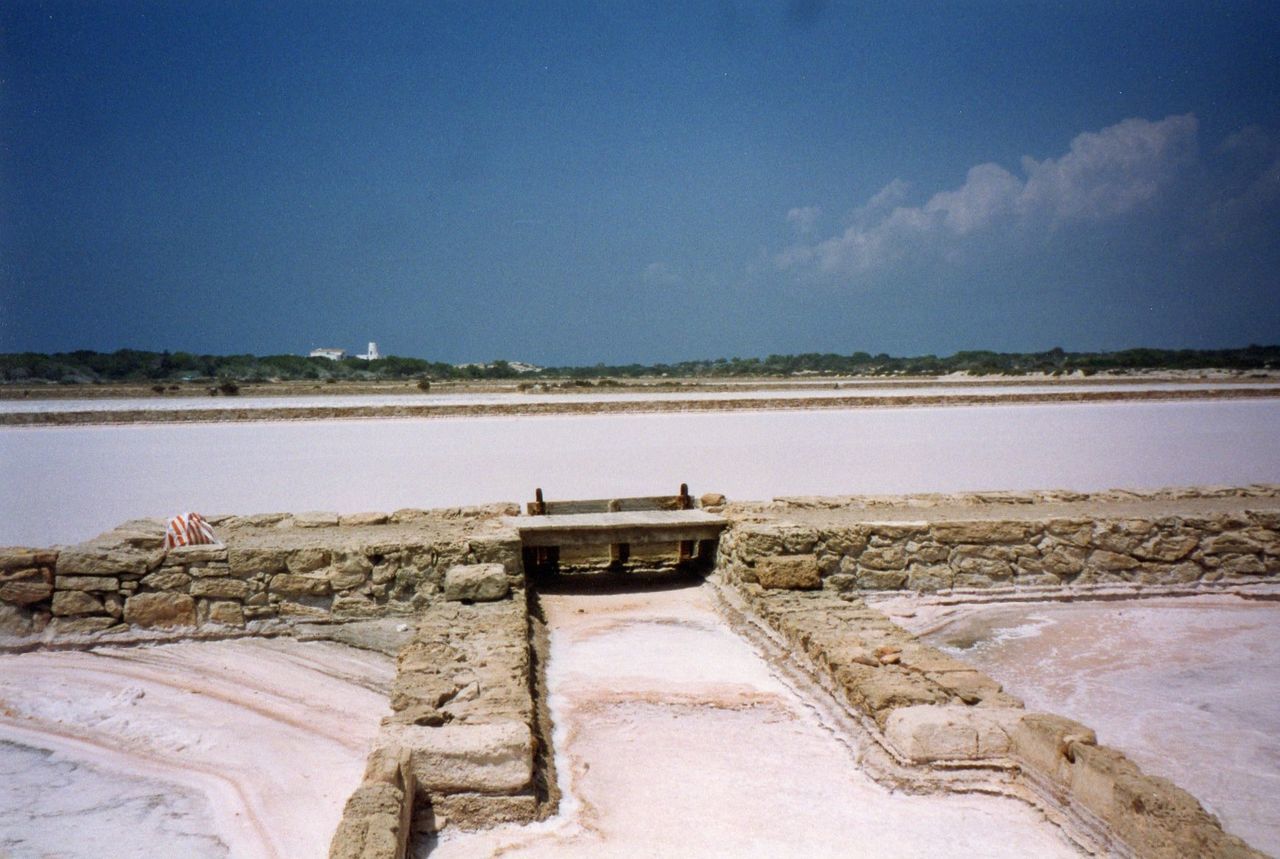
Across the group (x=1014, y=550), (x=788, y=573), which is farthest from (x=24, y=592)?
(x=1014, y=550)

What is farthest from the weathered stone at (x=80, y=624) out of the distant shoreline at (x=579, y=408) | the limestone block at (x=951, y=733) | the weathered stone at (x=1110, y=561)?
the distant shoreline at (x=579, y=408)

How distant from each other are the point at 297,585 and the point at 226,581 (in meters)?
0.47

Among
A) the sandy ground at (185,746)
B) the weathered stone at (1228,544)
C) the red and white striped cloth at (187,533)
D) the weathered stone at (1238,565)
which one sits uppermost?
the red and white striped cloth at (187,533)

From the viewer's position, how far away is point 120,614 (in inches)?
230

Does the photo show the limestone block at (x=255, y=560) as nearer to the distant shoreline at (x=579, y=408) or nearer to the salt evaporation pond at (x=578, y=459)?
the salt evaporation pond at (x=578, y=459)

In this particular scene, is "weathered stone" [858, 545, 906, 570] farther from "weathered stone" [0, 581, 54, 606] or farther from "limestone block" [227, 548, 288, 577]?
"weathered stone" [0, 581, 54, 606]

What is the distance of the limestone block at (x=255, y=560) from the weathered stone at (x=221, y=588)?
70 millimetres

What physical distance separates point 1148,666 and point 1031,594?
1418mm

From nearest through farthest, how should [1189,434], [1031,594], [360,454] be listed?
1. [1031,594]
2. [360,454]
3. [1189,434]

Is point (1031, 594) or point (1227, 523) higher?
point (1227, 523)

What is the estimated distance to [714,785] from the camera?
3.76 m

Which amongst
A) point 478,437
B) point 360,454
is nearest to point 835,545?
point 360,454

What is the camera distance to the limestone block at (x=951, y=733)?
149 inches

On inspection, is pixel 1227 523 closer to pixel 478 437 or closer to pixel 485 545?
pixel 485 545
